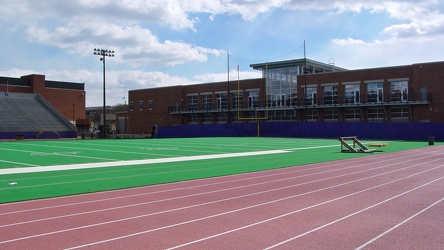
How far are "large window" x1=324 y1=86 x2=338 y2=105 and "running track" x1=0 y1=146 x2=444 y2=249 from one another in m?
46.0

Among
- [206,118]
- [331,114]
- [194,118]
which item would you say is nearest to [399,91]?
[331,114]

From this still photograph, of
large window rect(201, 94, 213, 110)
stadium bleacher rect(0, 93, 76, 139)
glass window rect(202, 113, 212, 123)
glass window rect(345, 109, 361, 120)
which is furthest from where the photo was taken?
glass window rect(202, 113, 212, 123)

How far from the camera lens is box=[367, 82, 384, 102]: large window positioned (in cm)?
5384

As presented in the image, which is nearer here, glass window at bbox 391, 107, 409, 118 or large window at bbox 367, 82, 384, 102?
glass window at bbox 391, 107, 409, 118

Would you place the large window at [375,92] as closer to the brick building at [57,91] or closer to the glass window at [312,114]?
the glass window at [312,114]

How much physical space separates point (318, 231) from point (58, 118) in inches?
2626

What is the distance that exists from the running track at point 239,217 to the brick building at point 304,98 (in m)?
42.5

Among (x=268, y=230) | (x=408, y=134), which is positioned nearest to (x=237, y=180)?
(x=268, y=230)

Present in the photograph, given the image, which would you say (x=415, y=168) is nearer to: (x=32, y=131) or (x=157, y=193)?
(x=157, y=193)

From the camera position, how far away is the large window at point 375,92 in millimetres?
53844

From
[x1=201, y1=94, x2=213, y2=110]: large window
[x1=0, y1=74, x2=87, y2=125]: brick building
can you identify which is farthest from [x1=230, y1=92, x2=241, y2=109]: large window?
[x1=0, y1=74, x2=87, y2=125]: brick building

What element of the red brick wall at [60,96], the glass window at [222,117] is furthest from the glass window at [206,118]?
the red brick wall at [60,96]

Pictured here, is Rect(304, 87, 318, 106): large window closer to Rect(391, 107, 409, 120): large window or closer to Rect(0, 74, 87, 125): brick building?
Rect(391, 107, 409, 120): large window

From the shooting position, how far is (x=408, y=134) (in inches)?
1815
